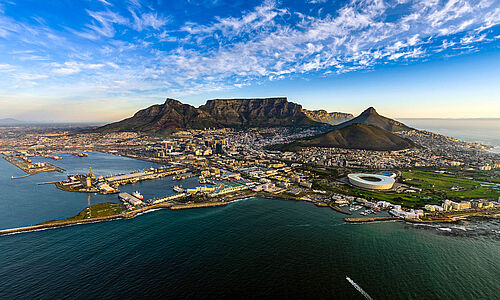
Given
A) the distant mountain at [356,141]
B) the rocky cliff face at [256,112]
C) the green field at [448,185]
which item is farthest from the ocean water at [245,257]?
the rocky cliff face at [256,112]

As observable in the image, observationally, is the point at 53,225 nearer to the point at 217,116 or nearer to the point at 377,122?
the point at 217,116

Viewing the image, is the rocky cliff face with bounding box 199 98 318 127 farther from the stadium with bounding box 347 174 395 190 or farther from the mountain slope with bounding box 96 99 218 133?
the stadium with bounding box 347 174 395 190

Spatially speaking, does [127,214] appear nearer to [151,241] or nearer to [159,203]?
[159,203]

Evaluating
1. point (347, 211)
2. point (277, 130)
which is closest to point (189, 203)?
point (347, 211)

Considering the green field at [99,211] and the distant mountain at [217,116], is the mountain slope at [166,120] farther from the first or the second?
the green field at [99,211]

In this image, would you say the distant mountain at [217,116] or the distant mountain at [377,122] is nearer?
the distant mountain at [377,122]

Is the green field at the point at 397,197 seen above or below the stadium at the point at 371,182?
below

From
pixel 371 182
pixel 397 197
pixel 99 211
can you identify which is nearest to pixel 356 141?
pixel 371 182
